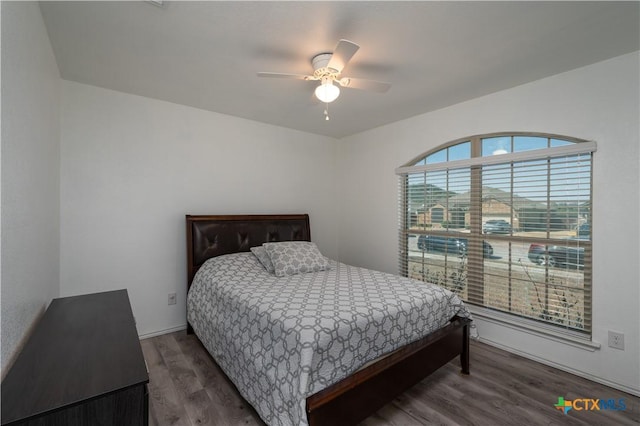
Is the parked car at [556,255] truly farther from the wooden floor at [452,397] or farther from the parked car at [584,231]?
the wooden floor at [452,397]

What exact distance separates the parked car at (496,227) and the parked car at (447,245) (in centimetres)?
13

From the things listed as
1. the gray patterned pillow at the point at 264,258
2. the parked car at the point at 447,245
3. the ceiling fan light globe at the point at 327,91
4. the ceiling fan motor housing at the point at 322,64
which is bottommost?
the gray patterned pillow at the point at 264,258

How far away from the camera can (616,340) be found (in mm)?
2096

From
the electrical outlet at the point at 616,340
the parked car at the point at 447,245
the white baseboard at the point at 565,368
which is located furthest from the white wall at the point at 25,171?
the electrical outlet at the point at 616,340

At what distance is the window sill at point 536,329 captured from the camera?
2.24m

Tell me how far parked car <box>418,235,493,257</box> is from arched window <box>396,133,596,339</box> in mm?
10

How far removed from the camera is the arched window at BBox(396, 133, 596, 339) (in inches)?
91.0

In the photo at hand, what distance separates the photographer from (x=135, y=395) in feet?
3.32

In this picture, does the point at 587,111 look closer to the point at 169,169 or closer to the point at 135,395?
the point at 135,395

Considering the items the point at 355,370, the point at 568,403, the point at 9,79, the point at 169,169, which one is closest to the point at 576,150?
the point at 568,403

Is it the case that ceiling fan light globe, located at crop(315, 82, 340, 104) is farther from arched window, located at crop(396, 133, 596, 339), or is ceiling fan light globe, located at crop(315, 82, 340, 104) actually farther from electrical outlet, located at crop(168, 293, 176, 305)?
electrical outlet, located at crop(168, 293, 176, 305)

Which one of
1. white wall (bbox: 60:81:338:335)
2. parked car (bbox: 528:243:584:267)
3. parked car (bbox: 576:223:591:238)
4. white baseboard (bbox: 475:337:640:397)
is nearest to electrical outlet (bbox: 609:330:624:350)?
white baseboard (bbox: 475:337:640:397)

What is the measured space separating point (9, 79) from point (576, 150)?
3.44 m

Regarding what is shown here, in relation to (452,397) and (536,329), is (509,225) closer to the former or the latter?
(536,329)
